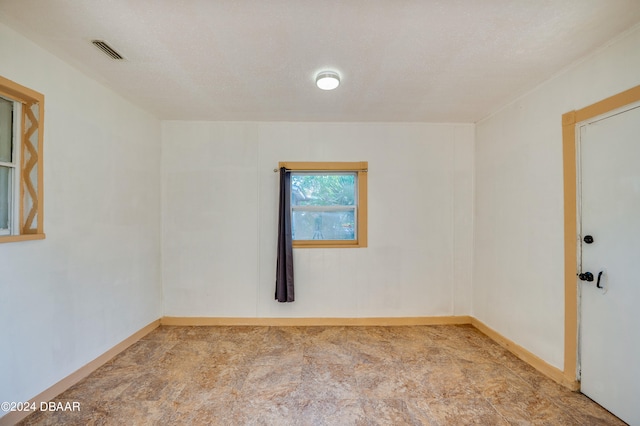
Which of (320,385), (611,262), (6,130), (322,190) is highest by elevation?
(6,130)

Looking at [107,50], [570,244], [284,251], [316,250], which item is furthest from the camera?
[316,250]

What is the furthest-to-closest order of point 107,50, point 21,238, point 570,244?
1. point 570,244
2. point 107,50
3. point 21,238

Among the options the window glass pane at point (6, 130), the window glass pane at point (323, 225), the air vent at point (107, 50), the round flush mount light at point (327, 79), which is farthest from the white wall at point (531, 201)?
the window glass pane at point (6, 130)

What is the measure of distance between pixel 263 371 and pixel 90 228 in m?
1.97

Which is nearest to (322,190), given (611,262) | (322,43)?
(322,43)

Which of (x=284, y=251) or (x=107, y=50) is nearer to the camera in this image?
(x=107, y=50)

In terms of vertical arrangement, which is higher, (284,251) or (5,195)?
(5,195)

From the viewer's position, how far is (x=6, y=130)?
1.69 meters

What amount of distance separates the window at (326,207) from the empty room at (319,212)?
0.03 meters

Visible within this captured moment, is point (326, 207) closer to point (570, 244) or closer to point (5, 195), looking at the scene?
point (570, 244)

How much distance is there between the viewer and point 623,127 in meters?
1.67

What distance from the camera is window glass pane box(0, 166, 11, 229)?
65.7 inches

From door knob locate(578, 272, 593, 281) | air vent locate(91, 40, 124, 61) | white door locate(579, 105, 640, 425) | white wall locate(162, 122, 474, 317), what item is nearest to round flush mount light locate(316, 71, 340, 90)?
white wall locate(162, 122, 474, 317)

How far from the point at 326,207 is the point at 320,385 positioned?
1.91 m
